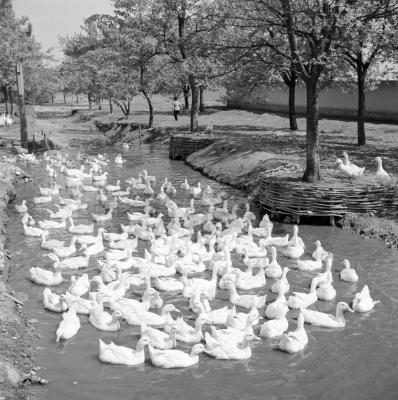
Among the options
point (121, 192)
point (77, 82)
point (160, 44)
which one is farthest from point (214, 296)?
point (77, 82)

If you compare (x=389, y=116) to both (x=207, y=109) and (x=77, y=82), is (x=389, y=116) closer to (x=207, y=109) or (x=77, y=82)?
(x=207, y=109)

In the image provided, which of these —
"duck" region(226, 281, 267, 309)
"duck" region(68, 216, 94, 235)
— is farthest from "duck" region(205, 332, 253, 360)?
"duck" region(68, 216, 94, 235)

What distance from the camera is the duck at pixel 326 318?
1094 centimetres

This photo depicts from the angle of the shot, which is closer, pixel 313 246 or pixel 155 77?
pixel 313 246

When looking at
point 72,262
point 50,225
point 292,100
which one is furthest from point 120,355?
point 292,100

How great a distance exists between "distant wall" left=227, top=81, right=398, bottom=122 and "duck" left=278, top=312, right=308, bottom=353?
22893 mm

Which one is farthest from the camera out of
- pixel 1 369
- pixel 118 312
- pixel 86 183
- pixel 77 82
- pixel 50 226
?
pixel 77 82

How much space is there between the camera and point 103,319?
35.2ft

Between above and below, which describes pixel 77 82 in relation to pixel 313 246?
above

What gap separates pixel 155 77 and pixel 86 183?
696 inches

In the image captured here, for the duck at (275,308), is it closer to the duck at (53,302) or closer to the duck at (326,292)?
the duck at (326,292)

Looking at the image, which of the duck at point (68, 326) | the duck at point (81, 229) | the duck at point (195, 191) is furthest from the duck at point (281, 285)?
the duck at point (195, 191)

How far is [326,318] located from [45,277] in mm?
5888

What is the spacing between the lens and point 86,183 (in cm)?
2558
